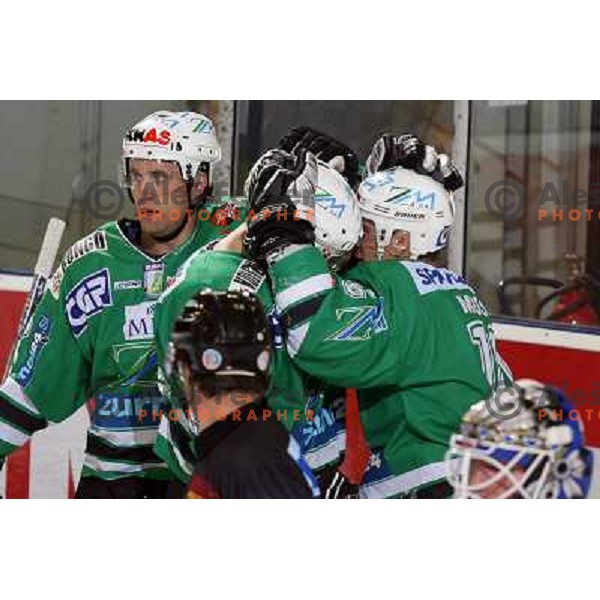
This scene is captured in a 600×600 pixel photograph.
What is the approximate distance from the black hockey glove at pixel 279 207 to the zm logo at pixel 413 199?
0.78 feet

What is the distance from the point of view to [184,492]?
11.0 ft

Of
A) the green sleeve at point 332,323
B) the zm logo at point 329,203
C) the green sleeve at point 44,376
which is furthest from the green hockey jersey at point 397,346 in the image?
the green sleeve at point 44,376

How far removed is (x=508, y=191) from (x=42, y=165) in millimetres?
1058

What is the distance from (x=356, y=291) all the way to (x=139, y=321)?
1.83ft

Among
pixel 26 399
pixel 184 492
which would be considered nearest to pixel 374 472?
pixel 184 492

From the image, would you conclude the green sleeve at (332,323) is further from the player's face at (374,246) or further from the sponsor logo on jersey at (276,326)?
the player's face at (374,246)

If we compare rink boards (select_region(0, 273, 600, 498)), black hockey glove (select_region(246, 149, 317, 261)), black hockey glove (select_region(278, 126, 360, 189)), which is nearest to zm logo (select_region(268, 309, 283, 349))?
black hockey glove (select_region(246, 149, 317, 261))

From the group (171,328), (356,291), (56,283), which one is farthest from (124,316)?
(356,291)

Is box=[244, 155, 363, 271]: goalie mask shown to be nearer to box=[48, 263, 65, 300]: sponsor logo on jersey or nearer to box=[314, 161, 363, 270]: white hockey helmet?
box=[314, 161, 363, 270]: white hockey helmet

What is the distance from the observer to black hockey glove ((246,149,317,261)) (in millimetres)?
2955

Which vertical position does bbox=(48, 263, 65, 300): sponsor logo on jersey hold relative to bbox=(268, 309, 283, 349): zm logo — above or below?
above

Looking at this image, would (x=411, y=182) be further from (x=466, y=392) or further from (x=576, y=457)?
(x=576, y=457)

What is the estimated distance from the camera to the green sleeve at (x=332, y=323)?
2939mm
